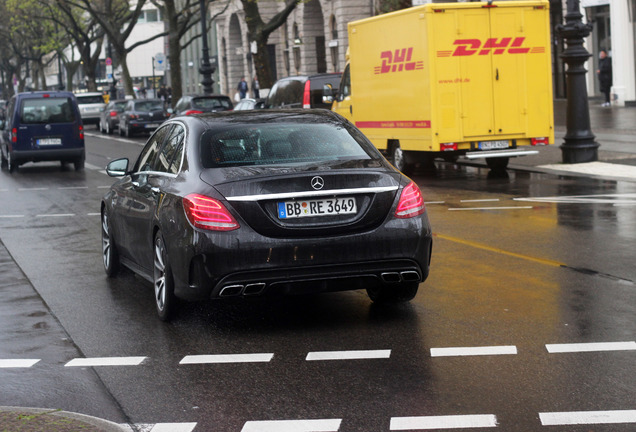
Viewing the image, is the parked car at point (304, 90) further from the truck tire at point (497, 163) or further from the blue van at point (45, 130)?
the truck tire at point (497, 163)

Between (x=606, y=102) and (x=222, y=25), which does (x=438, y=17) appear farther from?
(x=222, y=25)

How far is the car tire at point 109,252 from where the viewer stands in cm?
994

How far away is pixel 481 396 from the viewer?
5.64m

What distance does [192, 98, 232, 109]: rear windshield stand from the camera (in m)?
38.0

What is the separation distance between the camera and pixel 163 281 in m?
7.91

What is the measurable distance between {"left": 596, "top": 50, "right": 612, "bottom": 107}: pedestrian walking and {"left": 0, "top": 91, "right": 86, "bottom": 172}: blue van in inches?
720

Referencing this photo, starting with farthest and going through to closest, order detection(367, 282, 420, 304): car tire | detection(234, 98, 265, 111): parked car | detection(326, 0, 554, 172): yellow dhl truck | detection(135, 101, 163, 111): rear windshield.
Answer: detection(135, 101, 163, 111): rear windshield < detection(234, 98, 265, 111): parked car < detection(326, 0, 554, 172): yellow dhl truck < detection(367, 282, 420, 304): car tire

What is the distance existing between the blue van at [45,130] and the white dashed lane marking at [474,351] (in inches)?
805

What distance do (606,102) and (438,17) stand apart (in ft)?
71.3

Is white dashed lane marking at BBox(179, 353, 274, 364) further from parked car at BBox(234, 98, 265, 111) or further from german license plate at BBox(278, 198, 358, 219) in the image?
parked car at BBox(234, 98, 265, 111)

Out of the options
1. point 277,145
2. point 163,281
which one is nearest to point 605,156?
point 277,145

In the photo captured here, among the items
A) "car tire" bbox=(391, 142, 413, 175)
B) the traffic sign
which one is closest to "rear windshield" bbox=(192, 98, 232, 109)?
"car tire" bbox=(391, 142, 413, 175)

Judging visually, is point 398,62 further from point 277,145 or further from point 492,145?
point 277,145

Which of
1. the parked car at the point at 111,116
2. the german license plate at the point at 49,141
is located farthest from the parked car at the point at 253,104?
the parked car at the point at 111,116
